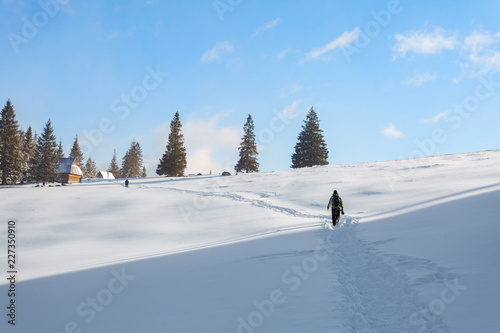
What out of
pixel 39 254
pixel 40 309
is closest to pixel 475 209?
pixel 40 309

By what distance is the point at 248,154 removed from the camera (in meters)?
55.6

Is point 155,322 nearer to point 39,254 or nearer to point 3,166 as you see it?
point 39,254

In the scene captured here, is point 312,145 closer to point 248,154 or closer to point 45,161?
point 248,154

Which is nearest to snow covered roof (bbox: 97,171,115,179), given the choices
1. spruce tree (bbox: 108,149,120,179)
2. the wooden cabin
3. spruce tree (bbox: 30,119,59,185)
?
spruce tree (bbox: 108,149,120,179)

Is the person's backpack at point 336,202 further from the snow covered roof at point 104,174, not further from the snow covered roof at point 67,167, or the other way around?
the snow covered roof at point 104,174

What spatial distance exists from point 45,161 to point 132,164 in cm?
3308

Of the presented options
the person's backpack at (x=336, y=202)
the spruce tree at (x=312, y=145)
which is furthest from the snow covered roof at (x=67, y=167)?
the person's backpack at (x=336, y=202)

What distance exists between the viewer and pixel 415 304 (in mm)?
5676

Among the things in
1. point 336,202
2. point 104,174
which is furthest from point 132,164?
point 336,202

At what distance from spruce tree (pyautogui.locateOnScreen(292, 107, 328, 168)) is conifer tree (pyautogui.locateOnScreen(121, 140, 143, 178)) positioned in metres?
51.6

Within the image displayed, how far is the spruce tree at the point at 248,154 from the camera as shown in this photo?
55.2 m

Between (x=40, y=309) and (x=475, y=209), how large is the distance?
1474 cm

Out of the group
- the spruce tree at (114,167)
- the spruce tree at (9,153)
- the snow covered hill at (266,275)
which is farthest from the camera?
the spruce tree at (114,167)

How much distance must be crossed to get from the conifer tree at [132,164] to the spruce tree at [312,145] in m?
51.6
